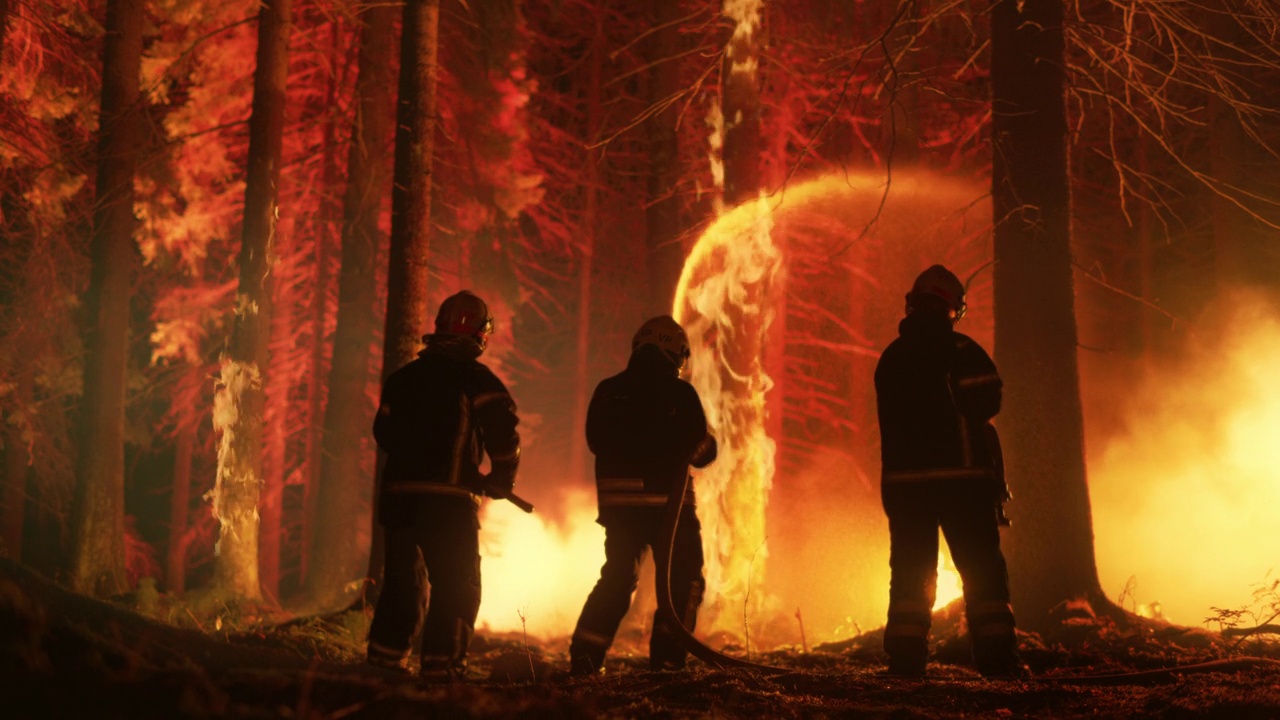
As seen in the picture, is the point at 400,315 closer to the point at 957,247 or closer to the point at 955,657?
the point at 955,657

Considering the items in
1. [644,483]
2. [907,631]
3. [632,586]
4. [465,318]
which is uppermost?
[465,318]

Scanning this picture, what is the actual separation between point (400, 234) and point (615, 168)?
15342 millimetres

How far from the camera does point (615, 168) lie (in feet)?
81.9

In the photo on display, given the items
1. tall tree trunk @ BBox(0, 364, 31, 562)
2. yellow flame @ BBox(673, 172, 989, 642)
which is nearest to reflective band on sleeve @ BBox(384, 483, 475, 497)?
yellow flame @ BBox(673, 172, 989, 642)

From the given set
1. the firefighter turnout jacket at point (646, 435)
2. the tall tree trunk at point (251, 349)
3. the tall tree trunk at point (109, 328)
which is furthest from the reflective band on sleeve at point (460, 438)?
the tall tree trunk at point (109, 328)

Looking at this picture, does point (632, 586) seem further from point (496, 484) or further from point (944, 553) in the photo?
point (944, 553)

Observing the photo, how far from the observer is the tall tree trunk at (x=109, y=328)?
13.4 m

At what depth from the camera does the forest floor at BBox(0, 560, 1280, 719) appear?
2.95 m

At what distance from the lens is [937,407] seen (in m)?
6.00

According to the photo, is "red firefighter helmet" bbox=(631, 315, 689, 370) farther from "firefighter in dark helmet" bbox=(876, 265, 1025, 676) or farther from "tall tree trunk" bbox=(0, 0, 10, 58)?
"tall tree trunk" bbox=(0, 0, 10, 58)

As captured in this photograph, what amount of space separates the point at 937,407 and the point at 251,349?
423 inches

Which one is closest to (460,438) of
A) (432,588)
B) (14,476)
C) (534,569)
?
(432,588)

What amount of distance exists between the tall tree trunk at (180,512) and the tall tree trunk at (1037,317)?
2119 cm

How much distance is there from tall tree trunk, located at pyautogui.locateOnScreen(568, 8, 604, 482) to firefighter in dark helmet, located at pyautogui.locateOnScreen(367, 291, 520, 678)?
17870 mm
